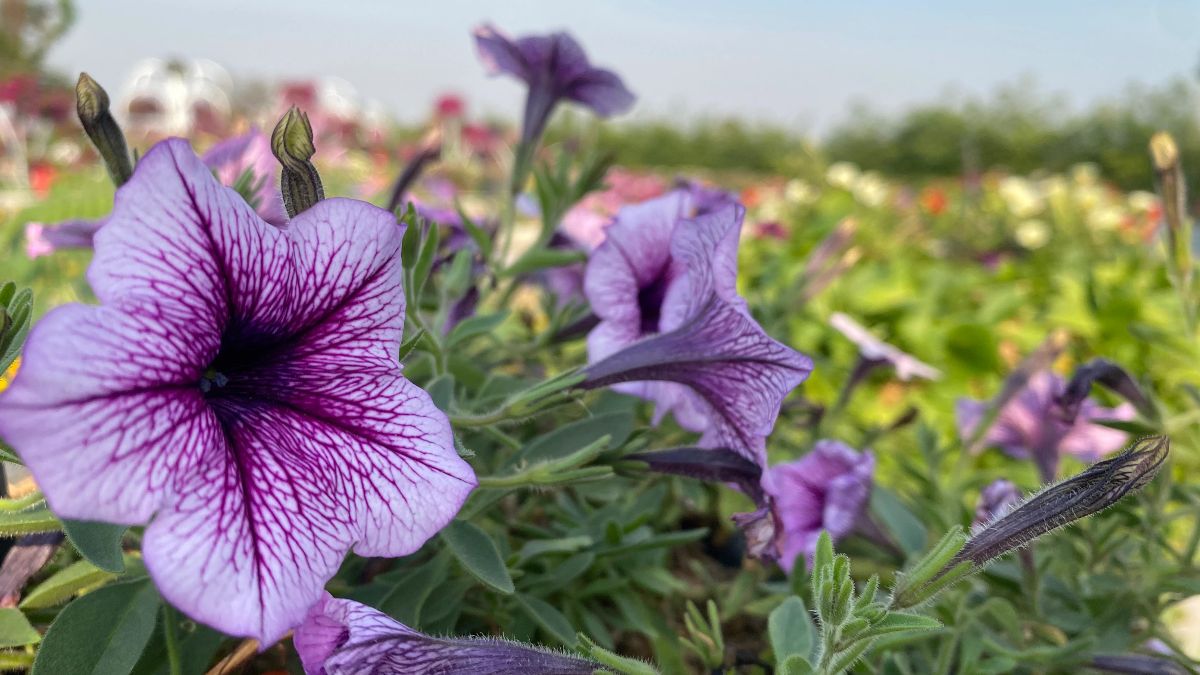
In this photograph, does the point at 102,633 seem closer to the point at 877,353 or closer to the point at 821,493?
the point at 821,493

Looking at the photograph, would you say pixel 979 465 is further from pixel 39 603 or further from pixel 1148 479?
pixel 39 603

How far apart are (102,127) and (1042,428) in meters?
1.06

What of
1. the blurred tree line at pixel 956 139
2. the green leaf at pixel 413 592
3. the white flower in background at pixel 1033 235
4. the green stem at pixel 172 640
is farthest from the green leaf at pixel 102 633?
the blurred tree line at pixel 956 139

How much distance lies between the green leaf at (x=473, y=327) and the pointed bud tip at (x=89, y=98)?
316 mm

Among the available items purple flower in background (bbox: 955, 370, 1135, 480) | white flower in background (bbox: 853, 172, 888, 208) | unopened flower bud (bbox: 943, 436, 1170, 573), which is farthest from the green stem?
white flower in background (bbox: 853, 172, 888, 208)

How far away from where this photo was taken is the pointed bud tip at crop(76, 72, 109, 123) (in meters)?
0.59

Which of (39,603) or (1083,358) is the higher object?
→ (39,603)

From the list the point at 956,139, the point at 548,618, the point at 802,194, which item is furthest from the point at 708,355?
the point at 956,139

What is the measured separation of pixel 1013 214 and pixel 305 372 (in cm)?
434

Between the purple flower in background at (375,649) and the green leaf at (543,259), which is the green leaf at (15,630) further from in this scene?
the green leaf at (543,259)

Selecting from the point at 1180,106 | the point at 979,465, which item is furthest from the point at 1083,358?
the point at 1180,106

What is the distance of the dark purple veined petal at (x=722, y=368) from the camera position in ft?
2.10

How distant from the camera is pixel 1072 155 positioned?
493 inches

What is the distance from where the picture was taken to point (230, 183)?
0.97m
